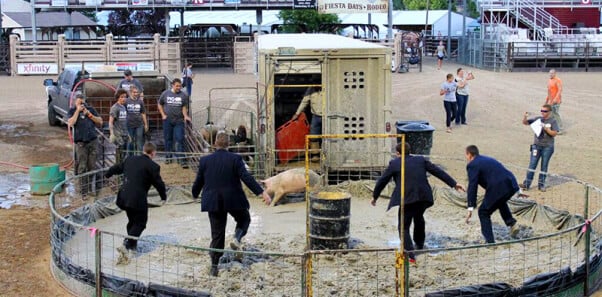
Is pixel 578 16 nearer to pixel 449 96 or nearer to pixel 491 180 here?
pixel 449 96

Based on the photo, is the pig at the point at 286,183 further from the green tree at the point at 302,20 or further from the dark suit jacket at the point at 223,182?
the green tree at the point at 302,20

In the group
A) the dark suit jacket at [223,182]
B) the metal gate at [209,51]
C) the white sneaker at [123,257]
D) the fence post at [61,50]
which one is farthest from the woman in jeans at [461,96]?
the fence post at [61,50]

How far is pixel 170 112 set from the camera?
1580 centimetres

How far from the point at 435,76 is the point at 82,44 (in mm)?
16625

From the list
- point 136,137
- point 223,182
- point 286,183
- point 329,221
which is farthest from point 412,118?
point 223,182

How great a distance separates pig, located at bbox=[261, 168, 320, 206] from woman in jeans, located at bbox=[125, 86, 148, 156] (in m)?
3.03

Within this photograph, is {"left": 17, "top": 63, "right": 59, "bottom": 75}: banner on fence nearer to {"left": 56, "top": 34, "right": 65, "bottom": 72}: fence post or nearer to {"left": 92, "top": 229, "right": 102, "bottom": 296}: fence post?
{"left": 56, "top": 34, "right": 65, "bottom": 72}: fence post

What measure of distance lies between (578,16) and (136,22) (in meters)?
28.9

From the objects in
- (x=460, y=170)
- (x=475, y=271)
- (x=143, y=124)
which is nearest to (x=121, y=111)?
(x=143, y=124)

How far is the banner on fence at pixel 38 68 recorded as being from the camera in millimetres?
38938

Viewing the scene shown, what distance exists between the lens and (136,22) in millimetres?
57938

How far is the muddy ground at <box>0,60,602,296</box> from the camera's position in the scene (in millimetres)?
10828

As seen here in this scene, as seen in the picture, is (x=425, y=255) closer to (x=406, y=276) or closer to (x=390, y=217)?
(x=406, y=276)

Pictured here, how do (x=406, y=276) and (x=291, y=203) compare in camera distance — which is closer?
(x=406, y=276)
